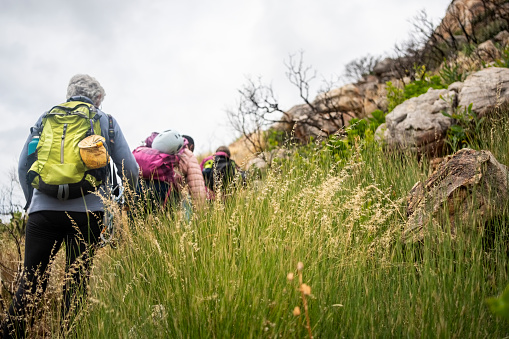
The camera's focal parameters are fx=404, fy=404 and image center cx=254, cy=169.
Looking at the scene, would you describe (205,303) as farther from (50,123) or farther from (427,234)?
(50,123)

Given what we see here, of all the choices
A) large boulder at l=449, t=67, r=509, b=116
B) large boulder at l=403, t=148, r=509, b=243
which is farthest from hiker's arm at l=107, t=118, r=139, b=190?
large boulder at l=449, t=67, r=509, b=116

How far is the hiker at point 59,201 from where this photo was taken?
11.0 feet

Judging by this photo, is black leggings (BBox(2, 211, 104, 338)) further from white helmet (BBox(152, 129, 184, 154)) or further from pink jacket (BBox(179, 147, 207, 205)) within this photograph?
pink jacket (BBox(179, 147, 207, 205))

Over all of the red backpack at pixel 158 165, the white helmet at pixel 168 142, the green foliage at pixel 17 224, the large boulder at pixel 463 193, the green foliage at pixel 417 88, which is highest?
the green foliage at pixel 417 88

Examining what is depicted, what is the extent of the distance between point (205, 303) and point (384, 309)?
1094 mm

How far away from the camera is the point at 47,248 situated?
3.41m

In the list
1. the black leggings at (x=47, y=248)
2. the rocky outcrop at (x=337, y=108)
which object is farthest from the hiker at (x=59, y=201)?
the rocky outcrop at (x=337, y=108)

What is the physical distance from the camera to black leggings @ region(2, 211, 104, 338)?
3.36 metres

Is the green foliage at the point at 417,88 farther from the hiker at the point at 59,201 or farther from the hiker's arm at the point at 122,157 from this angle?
the hiker at the point at 59,201

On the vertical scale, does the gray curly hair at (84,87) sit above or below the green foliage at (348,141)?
above

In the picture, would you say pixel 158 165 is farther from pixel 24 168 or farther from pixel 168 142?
pixel 24 168

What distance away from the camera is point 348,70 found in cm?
2719

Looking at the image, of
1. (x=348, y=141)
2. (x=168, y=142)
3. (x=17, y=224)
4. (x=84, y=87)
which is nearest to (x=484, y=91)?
(x=348, y=141)

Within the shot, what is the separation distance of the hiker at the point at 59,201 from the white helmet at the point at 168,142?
121 centimetres
